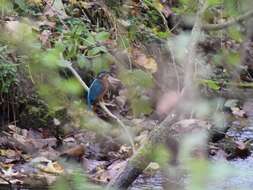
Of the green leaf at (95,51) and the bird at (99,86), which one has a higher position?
the green leaf at (95,51)

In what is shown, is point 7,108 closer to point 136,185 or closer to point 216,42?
point 136,185

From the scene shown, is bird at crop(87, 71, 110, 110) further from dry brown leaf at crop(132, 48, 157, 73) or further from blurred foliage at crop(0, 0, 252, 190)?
blurred foliage at crop(0, 0, 252, 190)

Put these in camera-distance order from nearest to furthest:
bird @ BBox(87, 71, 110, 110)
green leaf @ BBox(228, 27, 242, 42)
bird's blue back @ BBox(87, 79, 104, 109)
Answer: green leaf @ BBox(228, 27, 242, 42)
bird @ BBox(87, 71, 110, 110)
bird's blue back @ BBox(87, 79, 104, 109)

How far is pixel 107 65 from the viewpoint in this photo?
1.19 meters

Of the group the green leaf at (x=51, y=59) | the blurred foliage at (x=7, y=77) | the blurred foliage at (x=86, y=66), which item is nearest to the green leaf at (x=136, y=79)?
the blurred foliage at (x=86, y=66)

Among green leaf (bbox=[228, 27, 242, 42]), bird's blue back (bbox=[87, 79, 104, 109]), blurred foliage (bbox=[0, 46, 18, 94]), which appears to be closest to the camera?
green leaf (bbox=[228, 27, 242, 42])

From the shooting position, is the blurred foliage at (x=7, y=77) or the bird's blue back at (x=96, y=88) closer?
the bird's blue back at (x=96, y=88)

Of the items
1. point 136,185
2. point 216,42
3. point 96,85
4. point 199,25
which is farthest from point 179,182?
point 136,185

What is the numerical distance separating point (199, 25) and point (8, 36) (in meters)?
0.41

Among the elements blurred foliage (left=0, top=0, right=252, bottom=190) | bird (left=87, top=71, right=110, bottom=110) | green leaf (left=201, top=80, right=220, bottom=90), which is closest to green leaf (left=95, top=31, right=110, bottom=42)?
blurred foliage (left=0, top=0, right=252, bottom=190)

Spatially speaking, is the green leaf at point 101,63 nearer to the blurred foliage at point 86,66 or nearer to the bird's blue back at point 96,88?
the blurred foliage at point 86,66

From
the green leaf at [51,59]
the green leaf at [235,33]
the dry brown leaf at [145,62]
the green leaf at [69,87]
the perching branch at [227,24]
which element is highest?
the perching branch at [227,24]

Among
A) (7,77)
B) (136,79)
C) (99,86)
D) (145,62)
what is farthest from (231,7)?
(7,77)

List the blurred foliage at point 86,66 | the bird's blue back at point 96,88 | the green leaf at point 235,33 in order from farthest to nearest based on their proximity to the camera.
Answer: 1. the bird's blue back at point 96,88
2. the green leaf at point 235,33
3. the blurred foliage at point 86,66
